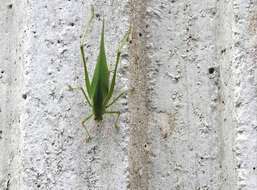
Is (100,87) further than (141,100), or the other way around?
(141,100)

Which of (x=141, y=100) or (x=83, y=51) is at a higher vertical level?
(x=83, y=51)

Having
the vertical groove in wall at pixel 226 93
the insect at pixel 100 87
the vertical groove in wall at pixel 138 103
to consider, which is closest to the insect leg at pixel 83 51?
the insect at pixel 100 87

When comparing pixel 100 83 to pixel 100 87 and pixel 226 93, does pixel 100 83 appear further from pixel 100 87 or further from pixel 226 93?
pixel 226 93

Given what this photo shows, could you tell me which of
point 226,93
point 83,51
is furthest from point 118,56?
point 226,93

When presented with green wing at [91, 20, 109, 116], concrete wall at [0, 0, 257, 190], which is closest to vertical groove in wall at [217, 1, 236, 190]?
concrete wall at [0, 0, 257, 190]

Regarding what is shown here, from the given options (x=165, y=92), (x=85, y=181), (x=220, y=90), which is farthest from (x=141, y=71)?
(x=85, y=181)

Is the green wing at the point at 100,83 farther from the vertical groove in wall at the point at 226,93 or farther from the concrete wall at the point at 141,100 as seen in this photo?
the vertical groove in wall at the point at 226,93

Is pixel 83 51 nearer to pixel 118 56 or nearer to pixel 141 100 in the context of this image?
pixel 118 56
